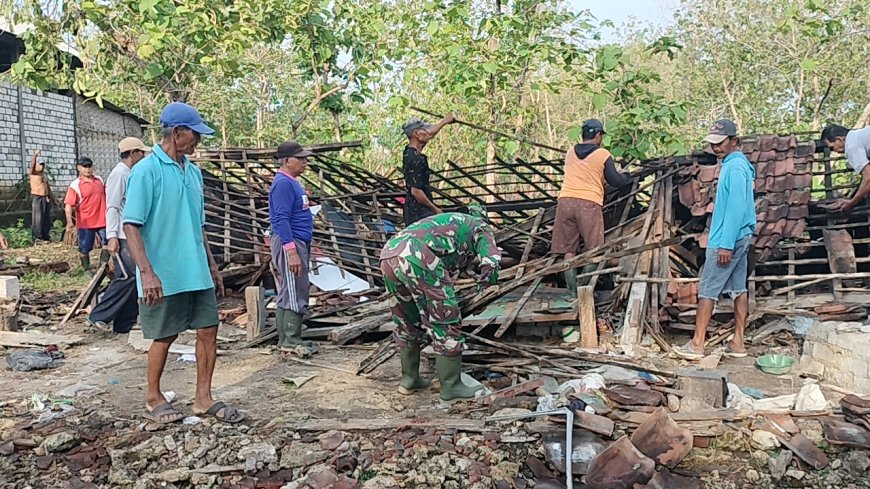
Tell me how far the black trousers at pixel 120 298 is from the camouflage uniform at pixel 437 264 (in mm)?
3280

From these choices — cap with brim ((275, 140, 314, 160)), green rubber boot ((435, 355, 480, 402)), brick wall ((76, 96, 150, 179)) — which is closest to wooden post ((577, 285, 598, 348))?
green rubber boot ((435, 355, 480, 402))

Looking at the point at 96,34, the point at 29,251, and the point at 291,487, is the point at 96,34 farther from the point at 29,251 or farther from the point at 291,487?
the point at 291,487

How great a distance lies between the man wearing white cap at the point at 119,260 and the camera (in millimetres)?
6125

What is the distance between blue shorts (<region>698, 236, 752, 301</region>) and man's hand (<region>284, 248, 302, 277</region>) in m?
3.34

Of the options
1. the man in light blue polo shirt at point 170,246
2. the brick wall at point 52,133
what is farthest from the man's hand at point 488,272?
the brick wall at point 52,133

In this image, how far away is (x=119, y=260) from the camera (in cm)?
630

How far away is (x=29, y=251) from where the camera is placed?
1157 centimetres

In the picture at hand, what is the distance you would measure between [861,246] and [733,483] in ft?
17.1

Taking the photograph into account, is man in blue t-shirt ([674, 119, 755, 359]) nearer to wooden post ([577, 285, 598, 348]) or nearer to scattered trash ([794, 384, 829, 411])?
wooden post ([577, 285, 598, 348])

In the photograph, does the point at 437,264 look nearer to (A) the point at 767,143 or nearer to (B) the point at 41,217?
(A) the point at 767,143

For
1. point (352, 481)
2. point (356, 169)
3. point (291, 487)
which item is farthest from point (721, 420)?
point (356, 169)

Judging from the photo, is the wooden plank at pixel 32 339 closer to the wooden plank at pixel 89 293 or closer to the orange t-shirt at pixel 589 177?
the wooden plank at pixel 89 293

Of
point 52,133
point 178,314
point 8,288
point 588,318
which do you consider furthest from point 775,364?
point 52,133

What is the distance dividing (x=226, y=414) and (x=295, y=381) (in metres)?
0.90
